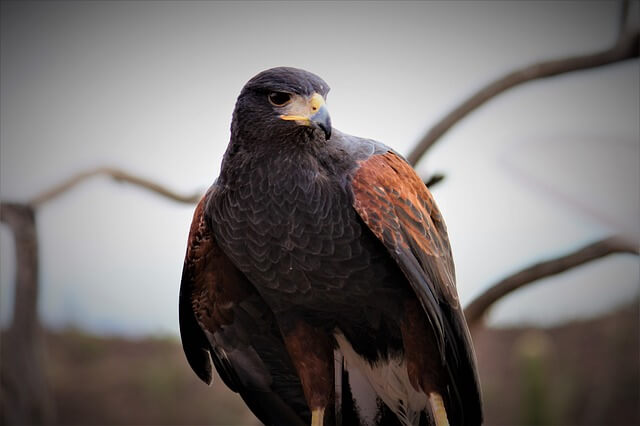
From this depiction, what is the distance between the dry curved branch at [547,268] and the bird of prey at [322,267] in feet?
4.95

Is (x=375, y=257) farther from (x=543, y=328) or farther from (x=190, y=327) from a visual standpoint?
(x=543, y=328)

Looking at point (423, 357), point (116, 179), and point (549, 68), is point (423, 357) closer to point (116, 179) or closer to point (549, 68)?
point (549, 68)

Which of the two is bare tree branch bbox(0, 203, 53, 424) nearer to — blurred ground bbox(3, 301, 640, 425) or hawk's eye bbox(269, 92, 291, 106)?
blurred ground bbox(3, 301, 640, 425)

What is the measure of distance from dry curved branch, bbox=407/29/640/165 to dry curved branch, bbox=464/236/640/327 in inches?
40.7

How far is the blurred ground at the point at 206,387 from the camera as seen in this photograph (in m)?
7.65

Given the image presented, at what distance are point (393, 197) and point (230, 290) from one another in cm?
79

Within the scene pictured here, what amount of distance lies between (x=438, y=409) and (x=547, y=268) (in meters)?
1.90

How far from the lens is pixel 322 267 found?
242 cm

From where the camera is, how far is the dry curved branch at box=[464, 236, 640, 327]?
4.06 m

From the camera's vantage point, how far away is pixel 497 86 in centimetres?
432

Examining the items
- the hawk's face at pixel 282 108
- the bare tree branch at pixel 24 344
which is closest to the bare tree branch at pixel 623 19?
the hawk's face at pixel 282 108

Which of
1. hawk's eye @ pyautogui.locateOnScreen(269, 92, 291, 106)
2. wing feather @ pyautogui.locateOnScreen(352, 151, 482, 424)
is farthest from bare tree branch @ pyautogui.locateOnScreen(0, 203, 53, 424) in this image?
wing feather @ pyautogui.locateOnScreen(352, 151, 482, 424)

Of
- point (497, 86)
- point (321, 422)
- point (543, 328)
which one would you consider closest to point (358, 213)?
point (321, 422)

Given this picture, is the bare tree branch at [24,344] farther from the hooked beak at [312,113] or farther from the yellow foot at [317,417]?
the hooked beak at [312,113]
